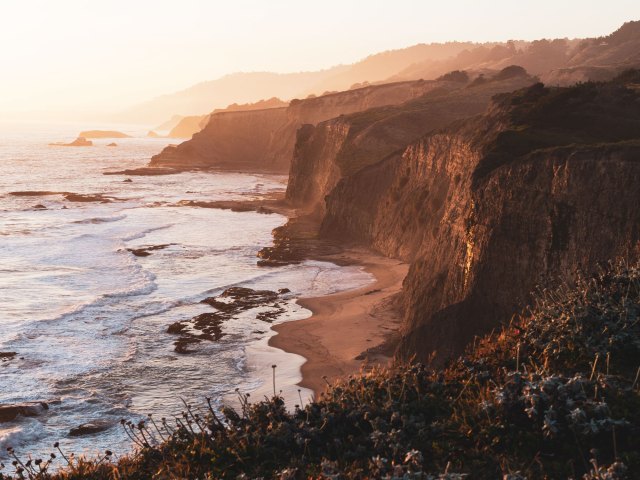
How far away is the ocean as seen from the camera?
21016mm

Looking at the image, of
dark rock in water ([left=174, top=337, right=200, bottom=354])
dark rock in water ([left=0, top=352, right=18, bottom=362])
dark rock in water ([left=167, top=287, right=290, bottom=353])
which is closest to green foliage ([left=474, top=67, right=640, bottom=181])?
dark rock in water ([left=167, top=287, right=290, bottom=353])

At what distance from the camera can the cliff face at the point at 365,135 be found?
57931 millimetres

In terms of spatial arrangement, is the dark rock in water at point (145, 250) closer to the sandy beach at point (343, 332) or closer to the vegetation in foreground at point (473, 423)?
the sandy beach at point (343, 332)

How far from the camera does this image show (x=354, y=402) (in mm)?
10375

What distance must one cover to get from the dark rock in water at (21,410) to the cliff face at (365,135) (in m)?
37.2

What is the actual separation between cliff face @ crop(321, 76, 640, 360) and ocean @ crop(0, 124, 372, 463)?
5.55m

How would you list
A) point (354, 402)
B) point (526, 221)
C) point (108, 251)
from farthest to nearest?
Result: 1. point (108, 251)
2. point (526, 221)
3. point (354, 402)

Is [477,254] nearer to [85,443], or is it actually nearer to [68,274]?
[85,443]

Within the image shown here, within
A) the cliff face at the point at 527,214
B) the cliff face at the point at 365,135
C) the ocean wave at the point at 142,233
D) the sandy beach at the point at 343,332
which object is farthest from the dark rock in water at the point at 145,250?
the cliff face at the point at 527,214

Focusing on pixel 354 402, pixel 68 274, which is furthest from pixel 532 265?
pixel 68 274

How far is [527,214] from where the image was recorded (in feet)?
71.8

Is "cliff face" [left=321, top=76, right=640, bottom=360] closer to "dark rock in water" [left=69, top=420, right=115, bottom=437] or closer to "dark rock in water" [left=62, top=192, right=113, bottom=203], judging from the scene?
"dark rock in water" [left=69, top=420, right=115, bottom=437]

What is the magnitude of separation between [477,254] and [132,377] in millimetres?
11993

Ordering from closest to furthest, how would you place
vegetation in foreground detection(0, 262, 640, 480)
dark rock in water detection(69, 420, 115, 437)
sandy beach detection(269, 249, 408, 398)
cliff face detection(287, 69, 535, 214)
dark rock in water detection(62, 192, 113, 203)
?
vegetation in foreground detection(0, 262, 640, 480) → dark rock in water detection(69, 420, 115, 437) → sandy beach detection(269, 249, 408, 398) → cliff face detection(287, 69, 535, 214) → dark rock in water detection(62, 192, 113, 203)
